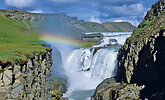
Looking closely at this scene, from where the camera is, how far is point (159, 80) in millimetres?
23734

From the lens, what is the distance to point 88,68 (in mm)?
52562

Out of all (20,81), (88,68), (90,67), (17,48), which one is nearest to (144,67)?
(17,48)

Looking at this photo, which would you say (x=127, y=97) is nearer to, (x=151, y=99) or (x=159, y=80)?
(x=151, y=99)

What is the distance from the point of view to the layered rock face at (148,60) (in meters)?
23.2

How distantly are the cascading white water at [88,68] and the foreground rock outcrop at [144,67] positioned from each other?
9.10 m

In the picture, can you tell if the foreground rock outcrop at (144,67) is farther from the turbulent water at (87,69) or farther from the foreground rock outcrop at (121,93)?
the turbulent water at (87,69)

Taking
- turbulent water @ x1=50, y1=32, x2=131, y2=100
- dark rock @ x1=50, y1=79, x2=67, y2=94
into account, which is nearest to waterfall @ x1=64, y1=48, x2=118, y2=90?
turbulent water @ x1=50, y1=32, x2=131, y2=100

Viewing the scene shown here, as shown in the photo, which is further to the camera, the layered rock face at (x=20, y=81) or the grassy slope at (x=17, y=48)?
the grassy slope at (x=17, y=48)

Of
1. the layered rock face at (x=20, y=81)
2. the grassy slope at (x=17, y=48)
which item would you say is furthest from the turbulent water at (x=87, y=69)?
the layered rock face at (x=20, y=81)

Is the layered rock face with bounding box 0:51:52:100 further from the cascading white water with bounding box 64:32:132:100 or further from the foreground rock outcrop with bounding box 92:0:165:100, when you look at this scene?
the cascading white water with bounding box 64:32:132:100

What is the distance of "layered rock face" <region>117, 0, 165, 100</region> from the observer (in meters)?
23.2

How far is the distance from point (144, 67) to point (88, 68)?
2707 centimetres

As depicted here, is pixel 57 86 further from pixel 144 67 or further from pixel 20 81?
pixel 20 81

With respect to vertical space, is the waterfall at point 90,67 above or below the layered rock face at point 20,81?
below
